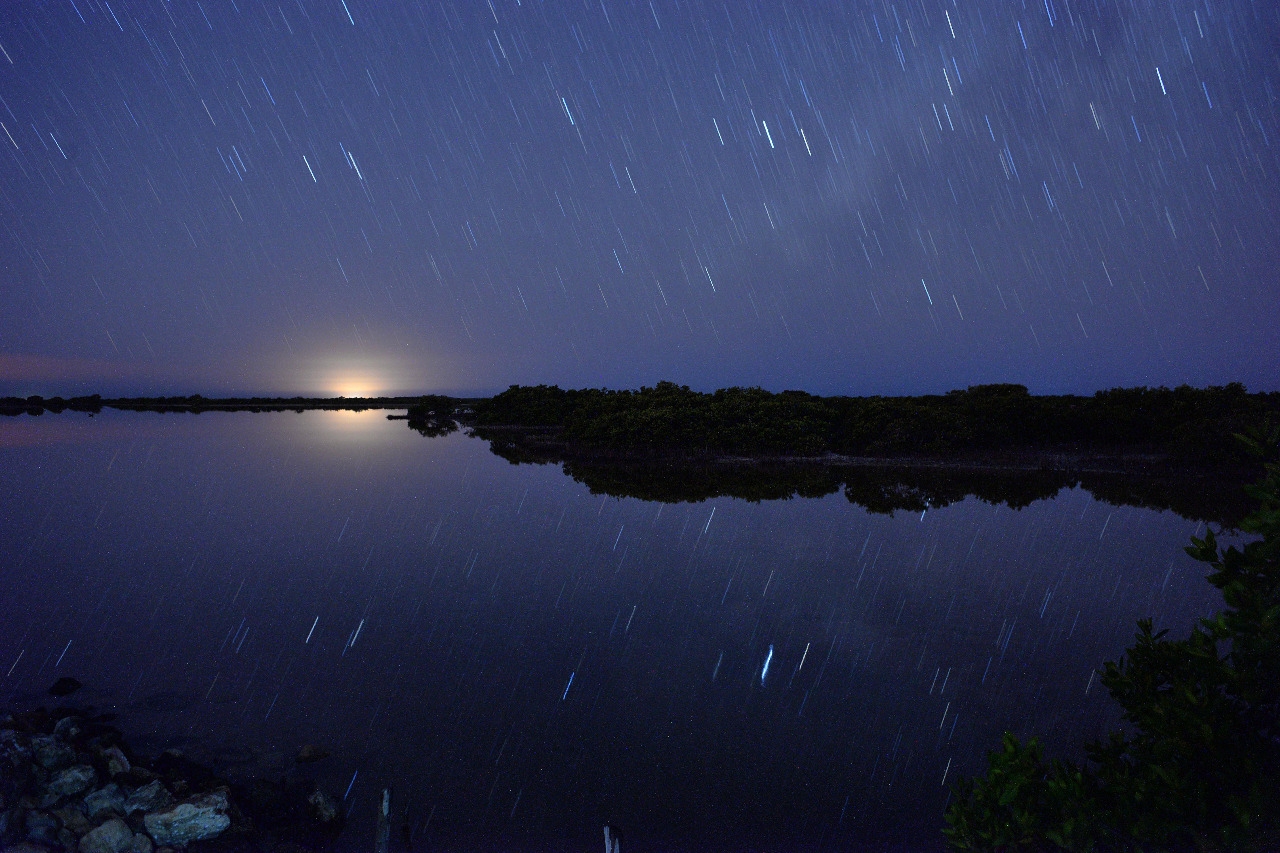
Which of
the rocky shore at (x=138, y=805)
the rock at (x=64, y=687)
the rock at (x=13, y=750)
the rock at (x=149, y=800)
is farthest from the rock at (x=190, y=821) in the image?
the rock at (x=64, y=687)

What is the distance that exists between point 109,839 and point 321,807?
164 cm

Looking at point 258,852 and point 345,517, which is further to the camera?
point 345,517

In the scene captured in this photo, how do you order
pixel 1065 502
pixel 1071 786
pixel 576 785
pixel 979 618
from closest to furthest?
pixel 1071 786 → pixel 576 785 → pixel 979 618 → pixel 1065 502

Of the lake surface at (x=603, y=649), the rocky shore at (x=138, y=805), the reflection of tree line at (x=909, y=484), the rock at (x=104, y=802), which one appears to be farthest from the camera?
the reflection of tree line at (x=909, y=484)

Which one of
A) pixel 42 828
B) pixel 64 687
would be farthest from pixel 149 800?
pixel 64 687

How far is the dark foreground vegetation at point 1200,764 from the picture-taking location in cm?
306

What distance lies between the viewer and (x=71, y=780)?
603 centimetres

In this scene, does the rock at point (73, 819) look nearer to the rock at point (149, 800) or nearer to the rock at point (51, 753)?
the rock at point (149, 800)

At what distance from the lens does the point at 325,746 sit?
720 centimetres

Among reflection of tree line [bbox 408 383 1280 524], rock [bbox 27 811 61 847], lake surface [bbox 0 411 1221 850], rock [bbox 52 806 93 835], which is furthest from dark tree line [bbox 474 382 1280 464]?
rock [bbox 27 811 61 847]

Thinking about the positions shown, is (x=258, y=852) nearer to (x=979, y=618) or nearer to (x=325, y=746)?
(x=325, y=746)

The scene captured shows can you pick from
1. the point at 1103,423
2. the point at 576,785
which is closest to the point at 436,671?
the point at 576,785

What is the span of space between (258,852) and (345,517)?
50.7 feet

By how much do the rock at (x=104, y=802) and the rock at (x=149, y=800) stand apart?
0.21 ft
